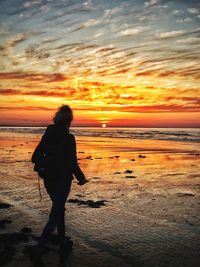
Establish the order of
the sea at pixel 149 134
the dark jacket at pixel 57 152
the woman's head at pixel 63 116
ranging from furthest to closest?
the sea at pixel 149 134 → the woman's head at pixel 63 116 → the dark jacket at pixel 57 152

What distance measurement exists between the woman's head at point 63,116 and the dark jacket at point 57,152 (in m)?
0.10

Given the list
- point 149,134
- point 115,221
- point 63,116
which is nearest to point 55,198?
point 63,116

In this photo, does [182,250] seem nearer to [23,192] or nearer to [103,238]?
[103,238]

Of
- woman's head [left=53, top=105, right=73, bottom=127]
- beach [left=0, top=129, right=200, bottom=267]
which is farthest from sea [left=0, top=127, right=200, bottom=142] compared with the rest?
woman's head [left=53, top=105, right=73, bottom=127]

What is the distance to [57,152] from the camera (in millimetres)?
4773

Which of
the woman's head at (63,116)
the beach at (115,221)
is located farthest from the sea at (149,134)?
the woman's head at (63,116)

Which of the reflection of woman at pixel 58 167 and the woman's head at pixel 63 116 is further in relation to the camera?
the woman's head at pixel 63 116

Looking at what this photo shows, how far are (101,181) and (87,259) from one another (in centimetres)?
615

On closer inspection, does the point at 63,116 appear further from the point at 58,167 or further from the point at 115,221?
the point at 115,221

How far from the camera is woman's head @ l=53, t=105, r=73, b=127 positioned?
4863 mm

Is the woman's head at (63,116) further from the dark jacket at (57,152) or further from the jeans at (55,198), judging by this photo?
the jeans at (55,198)

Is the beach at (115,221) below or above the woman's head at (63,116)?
below

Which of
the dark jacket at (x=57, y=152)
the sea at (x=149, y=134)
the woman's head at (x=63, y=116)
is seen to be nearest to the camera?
the dark jacket at (x=57, y=152)

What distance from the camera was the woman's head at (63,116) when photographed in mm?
4863
